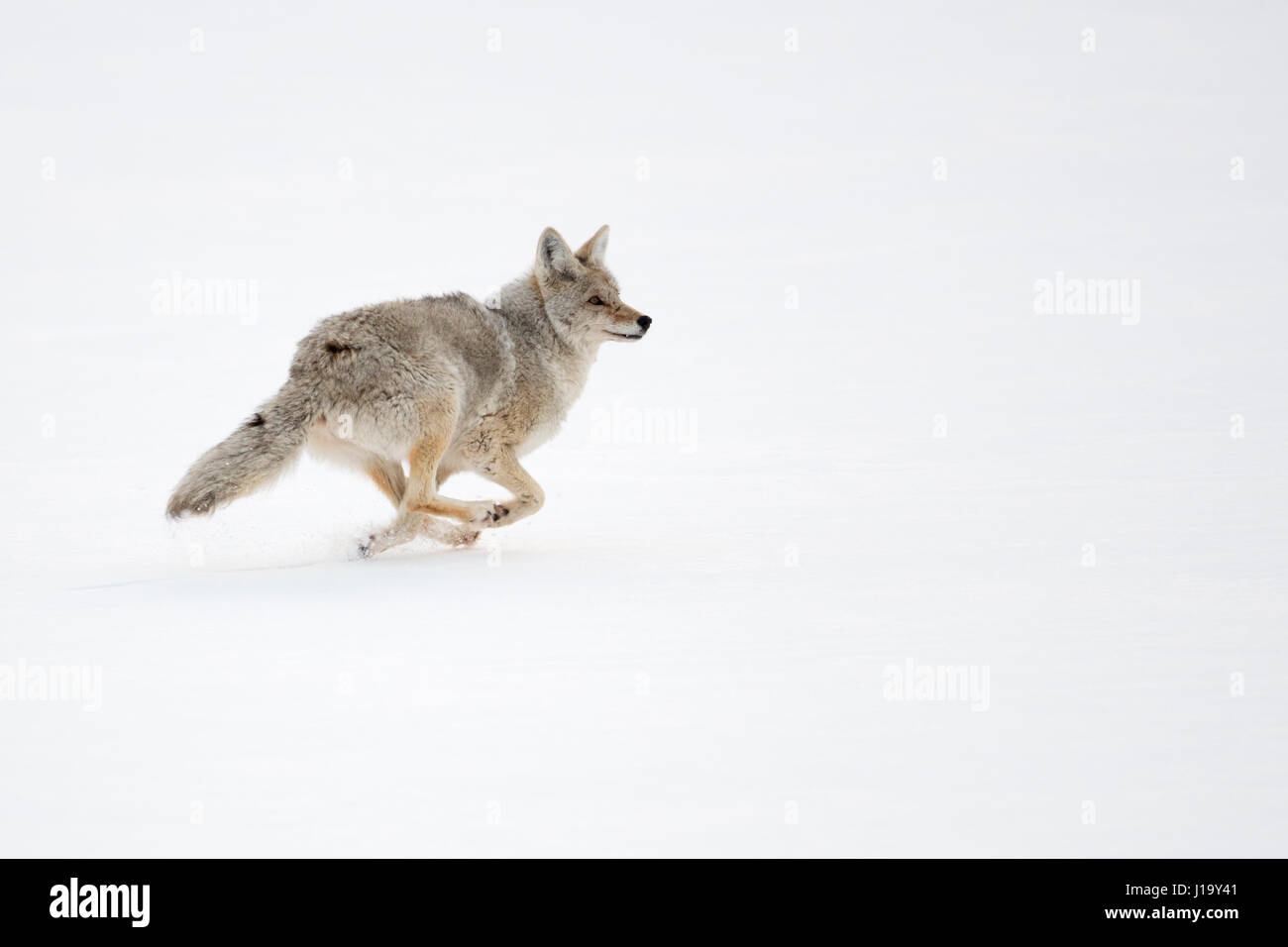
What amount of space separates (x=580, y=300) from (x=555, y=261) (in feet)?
1.18

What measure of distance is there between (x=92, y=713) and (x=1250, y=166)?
34.4 m

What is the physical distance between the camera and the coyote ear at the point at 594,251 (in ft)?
35.5

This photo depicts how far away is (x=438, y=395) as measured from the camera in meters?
9.47

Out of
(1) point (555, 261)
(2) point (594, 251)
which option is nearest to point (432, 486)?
(1) point (555, 261)

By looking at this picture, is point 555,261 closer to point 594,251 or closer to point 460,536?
point 594,251

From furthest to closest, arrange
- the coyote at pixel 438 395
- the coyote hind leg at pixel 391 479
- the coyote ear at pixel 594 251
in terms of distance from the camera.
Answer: the coyote ear at pixel 594 251
the coyote hind leg at pixel 391 479
the coyote at pixel 438 395

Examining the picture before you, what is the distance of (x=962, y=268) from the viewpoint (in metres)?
28.7

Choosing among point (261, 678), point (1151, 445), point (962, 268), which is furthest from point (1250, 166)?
point (261, 678)

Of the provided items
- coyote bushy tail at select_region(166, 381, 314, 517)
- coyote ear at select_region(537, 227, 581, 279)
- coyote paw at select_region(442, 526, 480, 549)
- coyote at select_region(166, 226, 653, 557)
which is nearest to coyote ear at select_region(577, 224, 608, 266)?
coyote at select_region(166, 226, 653, 557)

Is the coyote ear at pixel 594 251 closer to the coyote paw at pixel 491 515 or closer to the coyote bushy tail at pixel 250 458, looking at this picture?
the coyote paw at pixel 491 515

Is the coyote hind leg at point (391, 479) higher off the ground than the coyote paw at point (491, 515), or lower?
higher

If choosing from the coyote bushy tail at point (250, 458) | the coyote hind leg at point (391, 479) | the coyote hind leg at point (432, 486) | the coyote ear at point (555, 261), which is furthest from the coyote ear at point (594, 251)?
the coyote bushy tail at point (250, 458)

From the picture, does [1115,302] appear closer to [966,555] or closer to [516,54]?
[966,555]

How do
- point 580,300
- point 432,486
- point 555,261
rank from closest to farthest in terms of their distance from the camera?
point 432,486
point 580,300
point 555,261
